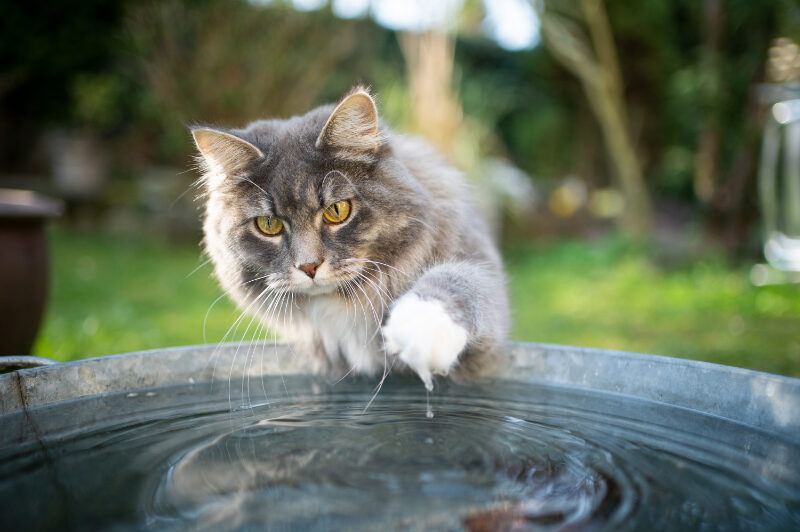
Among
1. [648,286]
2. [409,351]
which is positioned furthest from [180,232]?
[409,351]

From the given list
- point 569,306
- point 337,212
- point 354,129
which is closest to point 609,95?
point 569,306

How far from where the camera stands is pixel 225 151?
177 cm

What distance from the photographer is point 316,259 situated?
1.65m

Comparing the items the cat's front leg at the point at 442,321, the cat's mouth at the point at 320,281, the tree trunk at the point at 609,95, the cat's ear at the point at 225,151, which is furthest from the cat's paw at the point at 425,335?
the tree trunk at the point at 609,95

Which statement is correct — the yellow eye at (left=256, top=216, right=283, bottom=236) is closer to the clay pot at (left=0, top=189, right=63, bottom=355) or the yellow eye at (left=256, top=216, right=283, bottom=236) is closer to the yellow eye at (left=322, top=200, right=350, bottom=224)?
the yellow eye at (left=322, top=200, right=350, bottom=224)

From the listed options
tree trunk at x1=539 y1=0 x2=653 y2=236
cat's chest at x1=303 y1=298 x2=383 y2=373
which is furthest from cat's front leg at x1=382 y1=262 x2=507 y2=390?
tree trunk at x1=539 y1=0 x2=653 y2=236

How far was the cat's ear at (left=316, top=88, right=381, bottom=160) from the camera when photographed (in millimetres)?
1680

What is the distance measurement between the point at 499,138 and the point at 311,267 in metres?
10.1

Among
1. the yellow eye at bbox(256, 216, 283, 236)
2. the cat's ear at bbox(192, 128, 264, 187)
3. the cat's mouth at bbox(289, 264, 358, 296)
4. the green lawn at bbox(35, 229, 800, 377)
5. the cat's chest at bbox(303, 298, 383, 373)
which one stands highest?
the cat's ear at bbox(192, 128, 264, 187)

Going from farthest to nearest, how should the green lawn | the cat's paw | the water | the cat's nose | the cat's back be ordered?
the green lawn → the cat's back → the cat's nose → the cat's paw → the water

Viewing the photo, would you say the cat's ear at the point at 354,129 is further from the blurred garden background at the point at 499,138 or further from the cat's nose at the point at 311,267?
the blurred garden background at the point at 499,138

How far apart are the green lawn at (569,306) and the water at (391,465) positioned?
1.33 m

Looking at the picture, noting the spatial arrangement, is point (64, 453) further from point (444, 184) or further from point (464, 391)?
point (444, 184)

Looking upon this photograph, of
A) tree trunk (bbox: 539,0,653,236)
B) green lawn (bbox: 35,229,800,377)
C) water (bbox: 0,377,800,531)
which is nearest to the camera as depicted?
water (bbox: 0,377,800,531)
